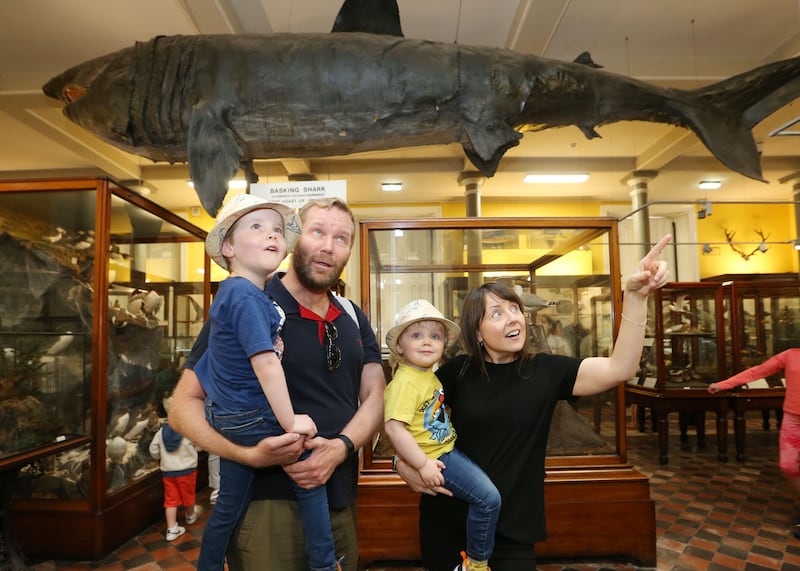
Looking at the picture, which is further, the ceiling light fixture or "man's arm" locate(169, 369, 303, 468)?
the ceiling light fixture

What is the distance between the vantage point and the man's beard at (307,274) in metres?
1.60

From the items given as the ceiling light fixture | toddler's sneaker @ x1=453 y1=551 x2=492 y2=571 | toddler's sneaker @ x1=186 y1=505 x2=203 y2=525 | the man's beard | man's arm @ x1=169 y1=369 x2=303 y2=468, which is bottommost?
toddler's sneaker @ x1=186 y1=505 x2=203 y2=525

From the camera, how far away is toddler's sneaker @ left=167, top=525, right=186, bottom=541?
3.71 m

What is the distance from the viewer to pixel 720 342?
21.0ft

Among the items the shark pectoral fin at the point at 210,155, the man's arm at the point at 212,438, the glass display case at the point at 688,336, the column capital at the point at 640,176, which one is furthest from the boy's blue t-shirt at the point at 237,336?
the column capital at the point at 640,176

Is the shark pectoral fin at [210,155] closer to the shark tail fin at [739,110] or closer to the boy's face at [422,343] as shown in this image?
the boy's face at [422,343]

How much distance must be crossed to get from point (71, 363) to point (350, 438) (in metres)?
2.82

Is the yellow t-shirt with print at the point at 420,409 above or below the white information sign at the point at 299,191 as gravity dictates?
below

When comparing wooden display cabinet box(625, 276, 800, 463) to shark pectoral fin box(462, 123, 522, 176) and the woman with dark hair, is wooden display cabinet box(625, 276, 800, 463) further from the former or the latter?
the woman with dark hair

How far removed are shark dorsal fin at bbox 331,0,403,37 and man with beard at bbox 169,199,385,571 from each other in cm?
219

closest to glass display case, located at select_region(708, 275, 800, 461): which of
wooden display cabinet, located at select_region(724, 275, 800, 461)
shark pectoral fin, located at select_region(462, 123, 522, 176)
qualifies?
wooden display cabinet, located at select_region(724, 275, 800, 461)

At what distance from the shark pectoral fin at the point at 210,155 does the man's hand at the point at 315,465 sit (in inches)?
65.7

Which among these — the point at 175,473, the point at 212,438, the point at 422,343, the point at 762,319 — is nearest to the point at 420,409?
the point at 422,343

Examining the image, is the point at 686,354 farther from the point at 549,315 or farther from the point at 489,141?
the point at 489,141
